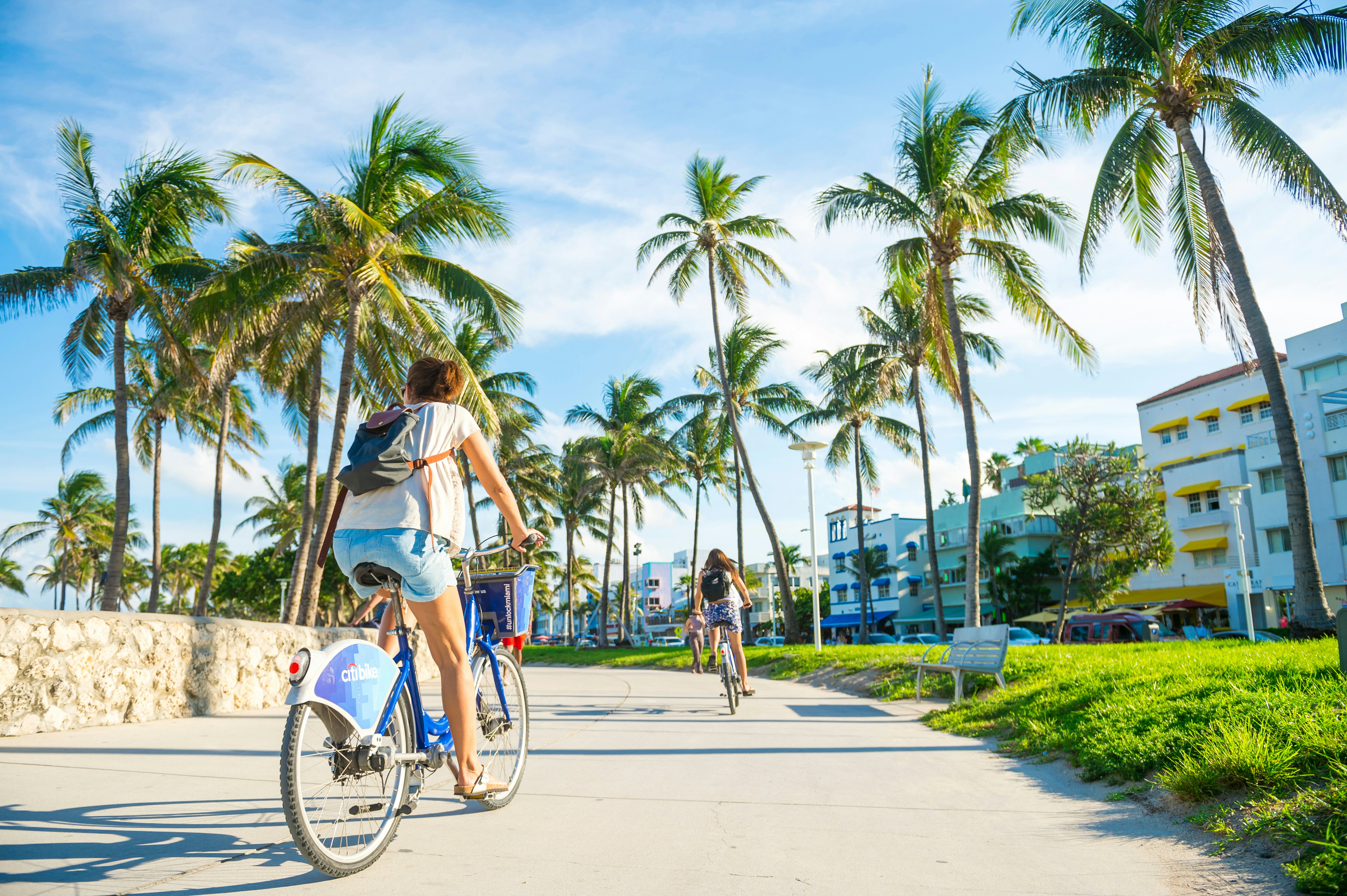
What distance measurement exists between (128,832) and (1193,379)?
2292 inches

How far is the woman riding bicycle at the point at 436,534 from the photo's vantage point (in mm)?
3127

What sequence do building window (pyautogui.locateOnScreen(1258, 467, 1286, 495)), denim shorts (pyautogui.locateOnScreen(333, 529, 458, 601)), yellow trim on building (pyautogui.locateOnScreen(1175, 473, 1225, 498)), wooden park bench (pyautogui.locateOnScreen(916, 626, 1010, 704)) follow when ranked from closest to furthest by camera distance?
denim shorts (pyautogui.locateOnScreen(333, 529, 458, 601))
wooden park bench (pyautogui.locateOnScreen(916, 626, 1010, 704))
building window (pyautogui.locateOnScreen(1258, 467, 1286, 495))
yellow trim on building (pyautogui.locateOnScreen(1175, 473, 1225, 498))

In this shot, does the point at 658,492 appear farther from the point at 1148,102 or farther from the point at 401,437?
the point at 401,437

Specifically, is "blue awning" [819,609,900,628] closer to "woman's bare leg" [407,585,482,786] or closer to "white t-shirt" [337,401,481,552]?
"woman's bare leg" [407,585,482,786]

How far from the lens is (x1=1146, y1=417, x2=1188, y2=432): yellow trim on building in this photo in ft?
158

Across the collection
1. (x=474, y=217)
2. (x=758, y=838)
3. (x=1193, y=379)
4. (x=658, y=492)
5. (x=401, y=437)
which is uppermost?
(x=1193, y=379)

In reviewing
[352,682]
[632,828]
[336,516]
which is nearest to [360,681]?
[352,682]

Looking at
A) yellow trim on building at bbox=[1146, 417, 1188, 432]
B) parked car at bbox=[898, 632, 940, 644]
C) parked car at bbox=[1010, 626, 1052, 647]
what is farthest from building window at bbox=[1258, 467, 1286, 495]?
parked car at bbox=[898, 632, 940, 644]

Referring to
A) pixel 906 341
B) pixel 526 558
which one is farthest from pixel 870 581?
pixel 526 558

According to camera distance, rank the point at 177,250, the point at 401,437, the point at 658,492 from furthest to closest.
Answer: the point at 658,492, the point at 177,250, the point at 401,437

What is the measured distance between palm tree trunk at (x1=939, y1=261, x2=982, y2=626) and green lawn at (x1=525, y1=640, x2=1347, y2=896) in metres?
6.66

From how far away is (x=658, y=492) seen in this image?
42.6m

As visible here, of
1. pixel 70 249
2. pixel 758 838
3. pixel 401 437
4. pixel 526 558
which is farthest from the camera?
pixel 70 249

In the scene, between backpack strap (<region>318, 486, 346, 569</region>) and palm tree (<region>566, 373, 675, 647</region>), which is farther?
palm tree (<region>566, 373, 675, 647</region>)
